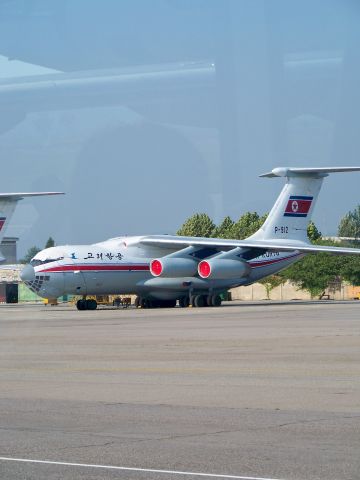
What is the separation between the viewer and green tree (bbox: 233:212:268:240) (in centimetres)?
9581

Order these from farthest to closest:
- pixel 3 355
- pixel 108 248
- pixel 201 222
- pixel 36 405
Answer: pixel 201 222
pixel 108 248
pixel 3 355
pixel 36 405

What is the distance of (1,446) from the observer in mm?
9688

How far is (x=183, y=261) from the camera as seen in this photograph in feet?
158

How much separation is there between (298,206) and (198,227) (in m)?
56.7

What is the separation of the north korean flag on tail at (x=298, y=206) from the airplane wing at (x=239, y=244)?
1.83m

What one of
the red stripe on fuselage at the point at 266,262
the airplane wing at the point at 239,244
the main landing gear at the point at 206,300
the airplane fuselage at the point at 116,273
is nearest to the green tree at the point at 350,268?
the airplane fuselage at the point at 116,273

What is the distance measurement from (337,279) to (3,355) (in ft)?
171

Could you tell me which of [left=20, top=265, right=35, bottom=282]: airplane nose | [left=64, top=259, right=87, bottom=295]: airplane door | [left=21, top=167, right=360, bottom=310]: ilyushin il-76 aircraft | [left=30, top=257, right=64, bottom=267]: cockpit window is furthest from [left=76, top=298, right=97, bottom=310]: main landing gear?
[left=20, top=265, right=35, bottom=282]: airplane nose

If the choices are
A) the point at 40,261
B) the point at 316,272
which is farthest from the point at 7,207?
the point at 316,272

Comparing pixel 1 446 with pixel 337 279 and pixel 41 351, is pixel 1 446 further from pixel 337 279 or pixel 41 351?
pixel 337 279

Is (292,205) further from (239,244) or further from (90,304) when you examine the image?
(90,304)

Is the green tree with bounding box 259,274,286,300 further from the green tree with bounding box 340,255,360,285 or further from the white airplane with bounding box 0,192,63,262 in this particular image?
the white airplane with bounding box 0,192,63,262

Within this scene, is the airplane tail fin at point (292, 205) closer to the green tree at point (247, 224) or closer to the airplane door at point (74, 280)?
the airplane door at point (74, 280)

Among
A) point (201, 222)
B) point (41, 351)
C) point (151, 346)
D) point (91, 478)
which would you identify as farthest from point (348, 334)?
point (201, 222)
